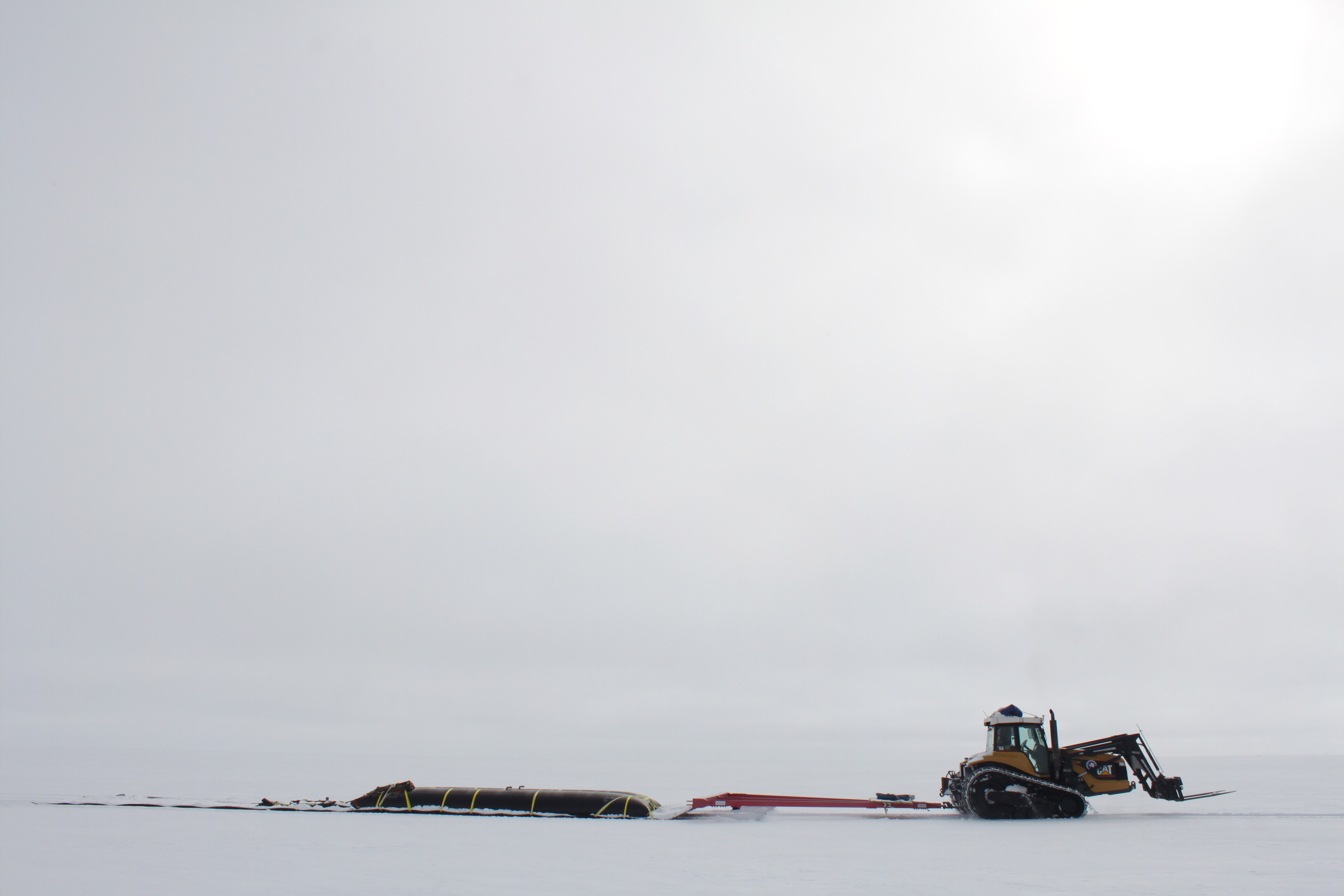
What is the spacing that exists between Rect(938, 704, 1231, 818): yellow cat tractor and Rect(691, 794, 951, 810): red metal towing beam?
2.41 m

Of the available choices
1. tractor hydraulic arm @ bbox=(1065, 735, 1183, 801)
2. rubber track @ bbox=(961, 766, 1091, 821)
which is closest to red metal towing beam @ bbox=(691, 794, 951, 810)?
rubber track @ bbox=(961, 766, 1091, 821)

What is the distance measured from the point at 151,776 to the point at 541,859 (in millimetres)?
56545

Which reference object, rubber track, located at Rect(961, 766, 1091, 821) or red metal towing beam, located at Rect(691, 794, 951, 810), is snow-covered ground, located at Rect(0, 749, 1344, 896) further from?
rubber track, located at Rect(961, 766, 1091, 821)

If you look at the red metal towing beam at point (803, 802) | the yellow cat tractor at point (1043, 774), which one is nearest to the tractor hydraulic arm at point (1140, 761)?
the yellow cat tractor at point (1043, 774)

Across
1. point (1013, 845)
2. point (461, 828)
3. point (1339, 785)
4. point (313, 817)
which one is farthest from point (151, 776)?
point (1339, 785)

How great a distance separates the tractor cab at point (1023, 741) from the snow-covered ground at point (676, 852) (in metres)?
1.95

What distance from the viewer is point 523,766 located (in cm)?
11562

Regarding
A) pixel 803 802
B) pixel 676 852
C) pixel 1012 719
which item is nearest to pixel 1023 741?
pixel 1012 719

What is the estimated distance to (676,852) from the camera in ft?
73.9

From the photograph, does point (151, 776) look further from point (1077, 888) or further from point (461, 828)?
point (1077, 888)

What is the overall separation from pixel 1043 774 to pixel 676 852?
12.6 meters

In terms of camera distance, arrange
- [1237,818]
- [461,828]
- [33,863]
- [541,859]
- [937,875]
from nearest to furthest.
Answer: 1. [937,875]
2. [33,863]
3. [541,859]
4. [461,828]
5. [1237,818]

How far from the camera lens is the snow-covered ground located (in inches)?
683

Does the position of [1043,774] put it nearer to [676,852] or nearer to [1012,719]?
[1012,719]
